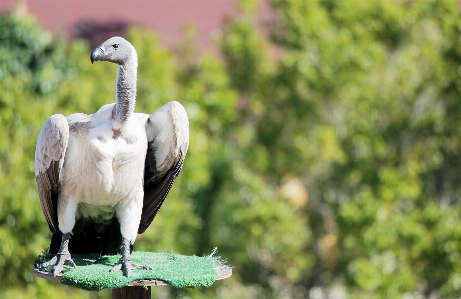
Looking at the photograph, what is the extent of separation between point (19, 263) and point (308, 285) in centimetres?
591

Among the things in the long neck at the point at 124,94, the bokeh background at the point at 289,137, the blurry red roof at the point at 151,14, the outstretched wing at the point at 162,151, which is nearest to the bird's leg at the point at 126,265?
the outstretched wing at the point at 162,151

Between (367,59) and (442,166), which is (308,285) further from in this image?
(367,59)

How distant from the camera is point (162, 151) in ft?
16.9

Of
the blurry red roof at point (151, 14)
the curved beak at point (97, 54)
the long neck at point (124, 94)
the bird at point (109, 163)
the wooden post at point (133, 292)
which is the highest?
the blurry red roof at point (151, 14)

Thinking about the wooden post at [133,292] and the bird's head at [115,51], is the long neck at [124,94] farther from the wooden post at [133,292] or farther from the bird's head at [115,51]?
the wooden post at [133,292]

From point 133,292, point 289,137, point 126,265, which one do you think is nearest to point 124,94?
point 126,265

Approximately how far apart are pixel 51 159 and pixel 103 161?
348 millimetres

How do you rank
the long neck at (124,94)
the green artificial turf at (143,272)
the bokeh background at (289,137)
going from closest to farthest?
the green artificial turf at (143,272), the long neck at (124,94), the bokeh background at (289,137)

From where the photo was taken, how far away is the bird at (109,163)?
4793mm

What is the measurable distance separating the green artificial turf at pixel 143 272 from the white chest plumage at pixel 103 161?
0.42 m

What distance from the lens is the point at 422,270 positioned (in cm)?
1090

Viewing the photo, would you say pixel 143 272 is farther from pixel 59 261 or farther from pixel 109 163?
pixel 109 163

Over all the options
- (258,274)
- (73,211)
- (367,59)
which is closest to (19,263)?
(73,211)

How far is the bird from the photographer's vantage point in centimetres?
479
